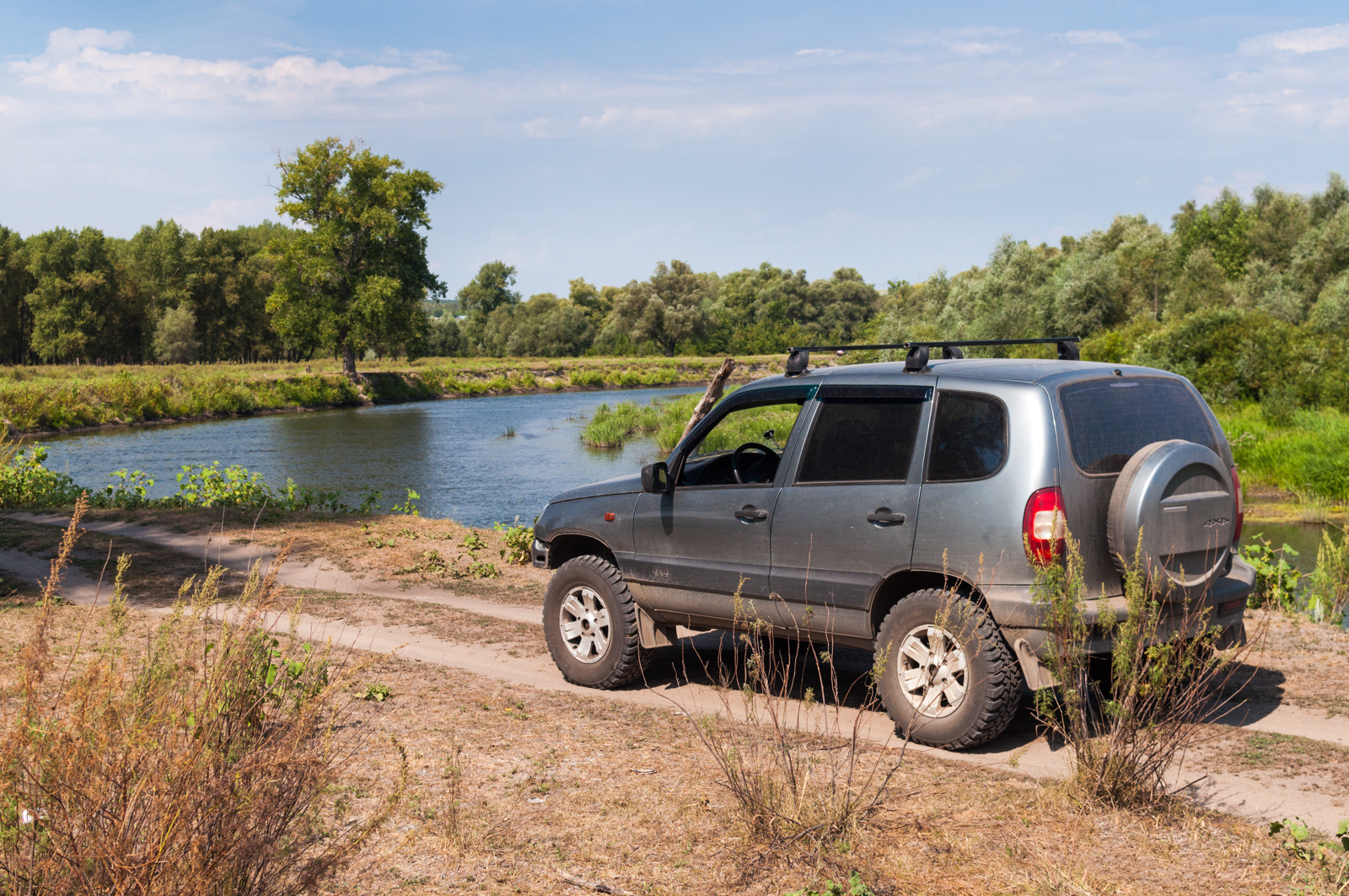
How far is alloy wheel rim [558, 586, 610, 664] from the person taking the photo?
274 inches

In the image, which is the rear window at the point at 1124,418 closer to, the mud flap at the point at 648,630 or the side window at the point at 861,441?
the side window at the point at 861,441

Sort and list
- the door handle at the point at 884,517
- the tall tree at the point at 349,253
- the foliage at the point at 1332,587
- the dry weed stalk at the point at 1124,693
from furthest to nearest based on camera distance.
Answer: the tall tree at the point at 349,253, the foliage at the point at 1332,587, the door handle at the point at 884,517, the dry weed stalk at the point at 1124,693

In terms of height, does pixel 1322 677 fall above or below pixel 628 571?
below

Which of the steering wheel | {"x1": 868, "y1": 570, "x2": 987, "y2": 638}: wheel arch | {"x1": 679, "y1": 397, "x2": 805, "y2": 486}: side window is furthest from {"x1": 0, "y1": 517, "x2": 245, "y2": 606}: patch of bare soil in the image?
{"x1": 868, "y1": 570, "x2": 987, "y2": 638}: wheel arch

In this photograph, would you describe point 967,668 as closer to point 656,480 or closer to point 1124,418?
point 1124,418

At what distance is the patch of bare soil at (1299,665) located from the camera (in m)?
6.35

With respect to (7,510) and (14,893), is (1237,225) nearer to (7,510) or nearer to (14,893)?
(7,510)

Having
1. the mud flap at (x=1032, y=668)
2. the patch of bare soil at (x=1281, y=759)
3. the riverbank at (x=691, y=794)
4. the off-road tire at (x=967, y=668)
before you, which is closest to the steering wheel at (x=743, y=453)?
the riverbank at (x=691, y=794)

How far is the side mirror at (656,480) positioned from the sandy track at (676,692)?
1.33 m

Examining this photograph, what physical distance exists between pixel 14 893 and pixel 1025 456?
4.36 metres

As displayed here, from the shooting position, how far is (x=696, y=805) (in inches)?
179

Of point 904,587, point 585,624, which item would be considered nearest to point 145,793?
point 904,587

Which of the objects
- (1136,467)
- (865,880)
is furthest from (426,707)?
(1136,467)

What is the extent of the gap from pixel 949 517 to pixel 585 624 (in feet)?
9.44
